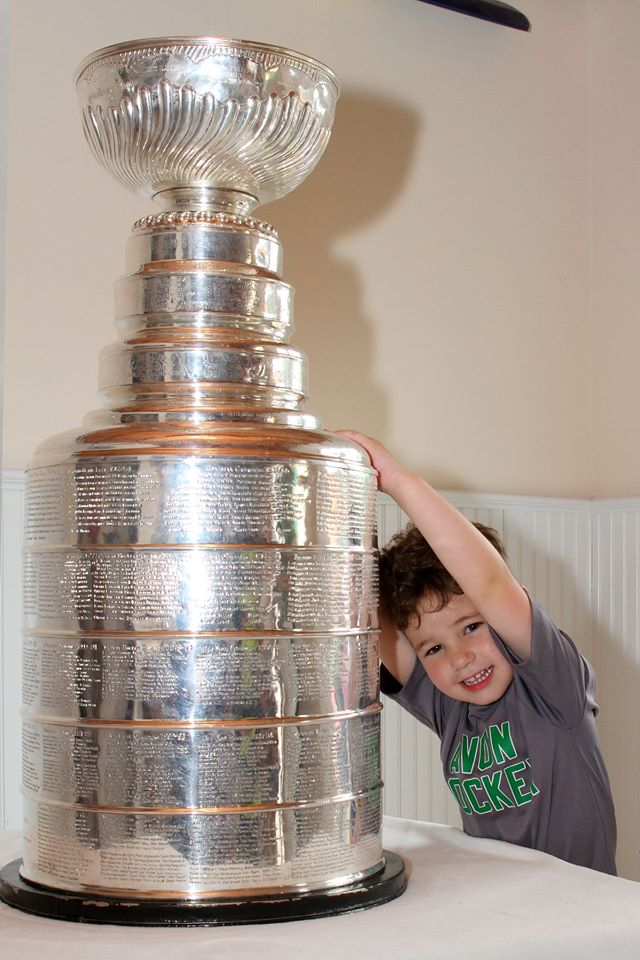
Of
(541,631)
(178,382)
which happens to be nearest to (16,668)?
(541,631)

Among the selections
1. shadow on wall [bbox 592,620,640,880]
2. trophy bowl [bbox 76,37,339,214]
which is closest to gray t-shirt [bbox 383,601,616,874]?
trophy bowl [bbox 76,37,339,214]

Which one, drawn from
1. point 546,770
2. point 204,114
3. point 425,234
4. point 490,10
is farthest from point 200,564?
point 490,10

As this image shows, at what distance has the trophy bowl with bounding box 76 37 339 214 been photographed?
72 cm

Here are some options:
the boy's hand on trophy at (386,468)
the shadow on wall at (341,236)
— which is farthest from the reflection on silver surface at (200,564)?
the shadow on wall at (341,236)

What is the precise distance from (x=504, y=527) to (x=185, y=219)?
1542 millimetres

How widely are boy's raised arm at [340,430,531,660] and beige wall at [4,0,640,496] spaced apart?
89 cm

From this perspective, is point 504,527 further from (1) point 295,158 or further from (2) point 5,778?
(1) point 295,158

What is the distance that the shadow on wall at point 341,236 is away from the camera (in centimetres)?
200

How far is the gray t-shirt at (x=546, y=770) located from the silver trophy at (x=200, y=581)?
1.30 feet

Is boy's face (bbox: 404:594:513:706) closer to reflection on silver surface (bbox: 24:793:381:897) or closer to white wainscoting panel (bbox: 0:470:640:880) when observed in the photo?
reflection on silver surface (bbox: 24:793:381:897)

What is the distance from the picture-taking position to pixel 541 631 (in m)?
1.08

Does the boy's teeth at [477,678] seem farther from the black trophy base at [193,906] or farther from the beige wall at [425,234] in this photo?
the beige wall at [425,234]

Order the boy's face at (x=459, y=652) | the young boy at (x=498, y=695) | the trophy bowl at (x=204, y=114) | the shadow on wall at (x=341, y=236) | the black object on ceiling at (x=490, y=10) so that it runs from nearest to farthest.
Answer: the trophy bowl at (x=204, y=114) < the young boy at (x=498, y=695) < the boy's face at (x=459, y=652) < the shadow on wall at (x=341, y=236) < the black object on ceiling at (x=490, y=10)

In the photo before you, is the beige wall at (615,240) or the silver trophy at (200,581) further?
the beige wall at (615,240)
